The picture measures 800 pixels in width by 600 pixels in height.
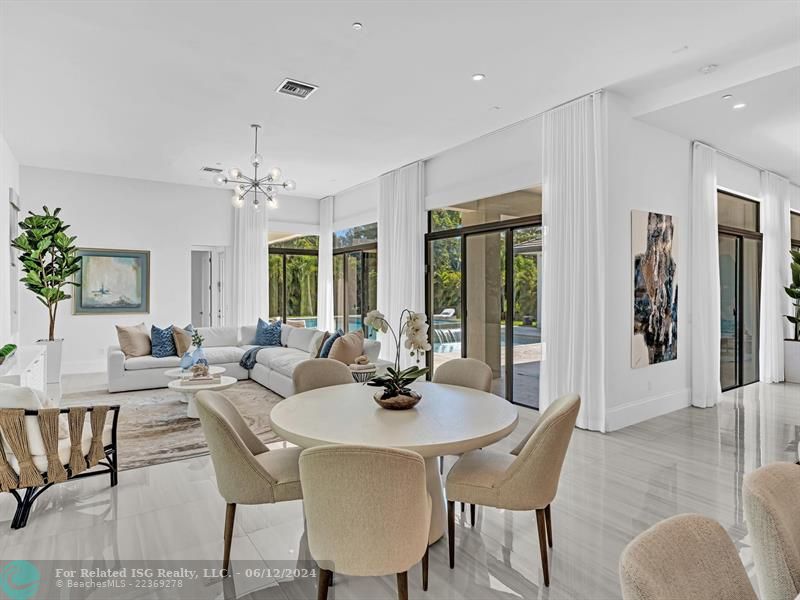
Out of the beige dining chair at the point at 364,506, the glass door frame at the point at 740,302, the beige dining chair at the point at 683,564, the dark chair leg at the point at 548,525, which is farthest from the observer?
the glass door frame at the point at 740,302

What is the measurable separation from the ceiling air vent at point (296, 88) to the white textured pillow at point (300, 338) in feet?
11.3

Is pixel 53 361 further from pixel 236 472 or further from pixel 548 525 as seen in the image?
pixel 548 525

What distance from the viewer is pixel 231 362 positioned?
6949 mm

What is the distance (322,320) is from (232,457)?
7.79m

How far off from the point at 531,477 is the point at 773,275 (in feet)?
23.1

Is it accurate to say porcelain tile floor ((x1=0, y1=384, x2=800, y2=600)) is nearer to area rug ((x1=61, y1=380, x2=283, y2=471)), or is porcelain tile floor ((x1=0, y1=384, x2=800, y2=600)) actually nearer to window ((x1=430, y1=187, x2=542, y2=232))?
area rug ((x1=61, y1=380, x2=283, y2=471))

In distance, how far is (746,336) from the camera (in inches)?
270

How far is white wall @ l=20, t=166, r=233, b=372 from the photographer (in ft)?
24.1

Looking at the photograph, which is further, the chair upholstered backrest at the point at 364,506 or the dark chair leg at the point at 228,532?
the dark chair leg at the point at 228,532

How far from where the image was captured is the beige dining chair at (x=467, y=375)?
320 centimetres

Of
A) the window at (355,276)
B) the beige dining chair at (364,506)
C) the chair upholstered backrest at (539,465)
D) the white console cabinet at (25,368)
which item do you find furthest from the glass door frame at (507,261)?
the beige dining chair at (364,506)

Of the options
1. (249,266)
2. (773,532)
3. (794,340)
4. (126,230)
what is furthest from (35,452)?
(794,340)

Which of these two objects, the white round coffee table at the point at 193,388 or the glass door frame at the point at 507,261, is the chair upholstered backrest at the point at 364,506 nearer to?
the white round coffee table at the point at 193,388

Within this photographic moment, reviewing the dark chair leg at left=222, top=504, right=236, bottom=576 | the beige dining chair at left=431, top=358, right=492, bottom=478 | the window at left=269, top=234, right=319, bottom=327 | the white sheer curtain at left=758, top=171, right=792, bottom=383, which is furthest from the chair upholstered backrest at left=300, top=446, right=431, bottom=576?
the window at left=269, top=234, right=319, bottom=327
